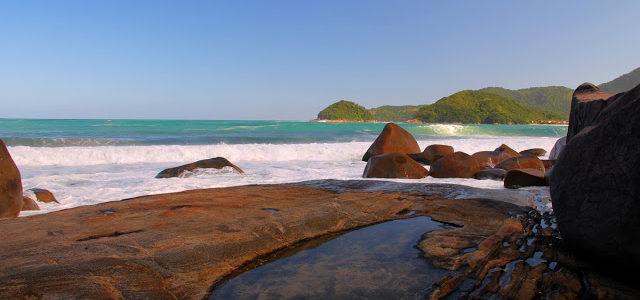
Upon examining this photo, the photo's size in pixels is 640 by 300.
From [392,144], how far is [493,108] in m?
81.0

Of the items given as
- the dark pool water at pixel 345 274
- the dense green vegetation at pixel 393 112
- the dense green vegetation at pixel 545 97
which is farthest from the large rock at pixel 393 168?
the dense green vegetation at pixel 393 112

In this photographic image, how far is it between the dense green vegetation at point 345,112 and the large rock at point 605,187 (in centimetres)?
9999

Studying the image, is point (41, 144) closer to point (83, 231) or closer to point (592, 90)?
point (83, 231)

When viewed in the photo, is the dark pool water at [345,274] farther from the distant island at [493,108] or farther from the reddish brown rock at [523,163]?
the distant island at [493,108]

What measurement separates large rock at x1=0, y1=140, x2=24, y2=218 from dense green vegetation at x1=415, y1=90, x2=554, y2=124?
85.2m

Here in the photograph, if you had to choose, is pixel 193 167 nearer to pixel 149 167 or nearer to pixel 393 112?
pixel 149 167

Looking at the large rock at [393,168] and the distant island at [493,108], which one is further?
the distant island at [493,108]

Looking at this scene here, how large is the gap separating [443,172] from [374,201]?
4897 millimetres

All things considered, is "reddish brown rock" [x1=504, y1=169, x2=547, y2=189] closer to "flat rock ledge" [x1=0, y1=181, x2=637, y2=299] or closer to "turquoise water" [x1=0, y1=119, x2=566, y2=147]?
"flat rock ledge" [x1=0, y1=181, x2=637, y2=299]

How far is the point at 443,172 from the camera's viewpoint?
8.39 m

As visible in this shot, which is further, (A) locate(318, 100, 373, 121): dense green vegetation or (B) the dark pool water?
(A) locate(318, 100, 373, 121): dense green vegetation

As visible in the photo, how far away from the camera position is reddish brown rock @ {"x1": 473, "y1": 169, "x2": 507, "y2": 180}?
25.8 feet

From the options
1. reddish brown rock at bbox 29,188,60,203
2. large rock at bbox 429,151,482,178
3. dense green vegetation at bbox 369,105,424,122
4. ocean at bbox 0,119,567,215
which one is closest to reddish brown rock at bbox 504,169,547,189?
ocean at bbox 0,119,567,215

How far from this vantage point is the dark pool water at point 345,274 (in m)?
1.93
